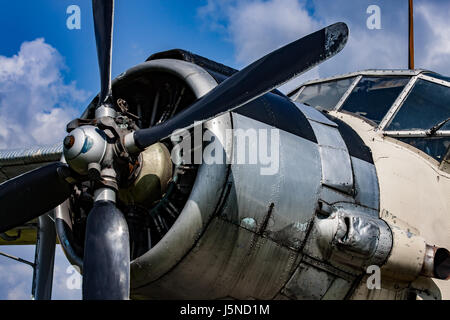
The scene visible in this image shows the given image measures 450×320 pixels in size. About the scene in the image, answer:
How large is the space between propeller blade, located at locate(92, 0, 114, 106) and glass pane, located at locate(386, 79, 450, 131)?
291 cm

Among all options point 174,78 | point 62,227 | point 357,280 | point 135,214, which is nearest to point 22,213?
point 62,227

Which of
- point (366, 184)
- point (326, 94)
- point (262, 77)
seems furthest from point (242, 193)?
point (326, 94)

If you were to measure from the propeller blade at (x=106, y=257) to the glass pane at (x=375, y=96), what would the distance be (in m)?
3.12

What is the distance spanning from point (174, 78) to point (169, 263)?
176cm

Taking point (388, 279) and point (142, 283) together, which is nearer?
point (142, 283)

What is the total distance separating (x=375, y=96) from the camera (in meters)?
6.31

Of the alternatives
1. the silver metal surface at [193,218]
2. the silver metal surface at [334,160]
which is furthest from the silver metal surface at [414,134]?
the silver metal surface at [193,218]

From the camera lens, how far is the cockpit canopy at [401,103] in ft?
18.6

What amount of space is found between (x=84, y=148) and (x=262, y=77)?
1.50 metres

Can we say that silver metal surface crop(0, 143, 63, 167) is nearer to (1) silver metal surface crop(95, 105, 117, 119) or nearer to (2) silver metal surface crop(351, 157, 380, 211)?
(1) silver metal surface crop(95, 105, 117, 119)

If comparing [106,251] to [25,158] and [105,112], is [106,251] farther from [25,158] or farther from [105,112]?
[25,158]
